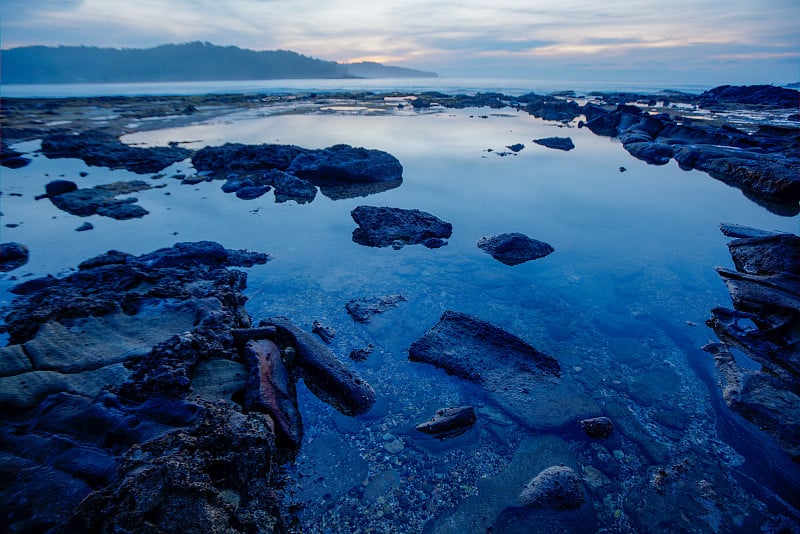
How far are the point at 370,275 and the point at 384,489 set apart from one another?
526 centimetres

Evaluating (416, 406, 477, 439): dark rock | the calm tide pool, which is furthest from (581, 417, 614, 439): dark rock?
(416, 406, 477, 439): dark rock

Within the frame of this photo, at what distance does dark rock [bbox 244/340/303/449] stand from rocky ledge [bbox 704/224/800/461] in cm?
620

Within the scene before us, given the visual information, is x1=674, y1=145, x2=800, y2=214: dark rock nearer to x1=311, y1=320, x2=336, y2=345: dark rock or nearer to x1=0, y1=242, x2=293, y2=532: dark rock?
x1=311, y1=320, x2=336, y2=345: dark rock

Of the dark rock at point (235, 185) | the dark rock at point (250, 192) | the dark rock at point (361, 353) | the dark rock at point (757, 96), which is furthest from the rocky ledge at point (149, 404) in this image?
the dark rock at point (757, 96)

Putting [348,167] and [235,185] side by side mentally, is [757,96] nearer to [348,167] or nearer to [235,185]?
[348,167]

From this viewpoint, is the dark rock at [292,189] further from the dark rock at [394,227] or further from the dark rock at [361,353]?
the dark rock at [361,353]

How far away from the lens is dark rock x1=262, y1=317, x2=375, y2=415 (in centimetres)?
535

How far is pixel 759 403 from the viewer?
538 centimetres

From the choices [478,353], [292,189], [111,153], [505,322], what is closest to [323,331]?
[478,353]

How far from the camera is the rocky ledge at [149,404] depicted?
3.17 metres

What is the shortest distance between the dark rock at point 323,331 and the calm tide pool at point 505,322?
0.48ft

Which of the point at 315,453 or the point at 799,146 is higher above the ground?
the point at 799,146

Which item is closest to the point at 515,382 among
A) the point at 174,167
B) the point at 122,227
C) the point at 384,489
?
the point at 384,489

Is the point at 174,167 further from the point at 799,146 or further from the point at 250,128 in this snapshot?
the point at 799,146
